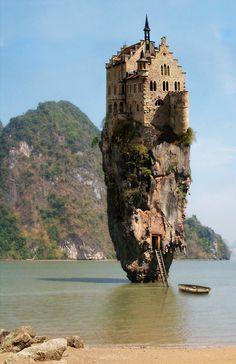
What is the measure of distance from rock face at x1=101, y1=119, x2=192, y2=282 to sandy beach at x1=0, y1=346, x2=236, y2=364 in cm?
3601

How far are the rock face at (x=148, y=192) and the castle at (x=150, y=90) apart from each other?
979mm

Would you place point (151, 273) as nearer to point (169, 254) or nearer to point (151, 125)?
point (169, 254)

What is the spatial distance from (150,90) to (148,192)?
31.7 feet

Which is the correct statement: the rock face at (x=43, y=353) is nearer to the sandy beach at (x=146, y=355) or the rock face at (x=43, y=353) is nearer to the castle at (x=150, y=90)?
the sandy beach at (x=146, y=355)

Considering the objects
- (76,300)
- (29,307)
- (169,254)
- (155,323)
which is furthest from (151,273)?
(155,323)

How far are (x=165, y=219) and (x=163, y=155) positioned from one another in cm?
580

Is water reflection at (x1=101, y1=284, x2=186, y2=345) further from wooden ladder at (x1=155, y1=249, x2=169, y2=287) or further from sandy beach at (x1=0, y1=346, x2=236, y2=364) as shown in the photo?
wooden ladder at (x1=155, y1=249, x2=169, y2=287)

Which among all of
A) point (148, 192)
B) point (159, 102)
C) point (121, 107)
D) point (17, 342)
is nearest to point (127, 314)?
point (17, 342)

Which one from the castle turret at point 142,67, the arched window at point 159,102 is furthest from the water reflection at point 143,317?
the castle turret at point 142,67

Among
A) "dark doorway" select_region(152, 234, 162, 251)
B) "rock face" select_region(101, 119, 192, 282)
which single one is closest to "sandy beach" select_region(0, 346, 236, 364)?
"rock face" select_region(101, 119, 192, 282)

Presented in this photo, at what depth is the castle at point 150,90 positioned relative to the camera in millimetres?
67625

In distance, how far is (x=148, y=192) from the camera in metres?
65.5

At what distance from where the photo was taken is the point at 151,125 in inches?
2653

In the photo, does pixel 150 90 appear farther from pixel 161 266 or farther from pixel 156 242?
pixel 161 266
